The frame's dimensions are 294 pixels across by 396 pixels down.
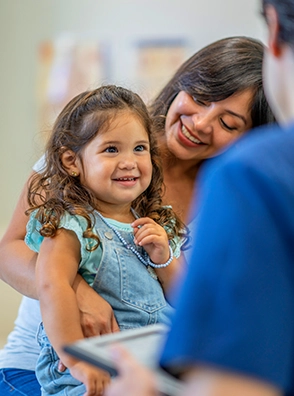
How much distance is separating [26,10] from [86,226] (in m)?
2.68

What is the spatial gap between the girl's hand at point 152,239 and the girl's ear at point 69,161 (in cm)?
18

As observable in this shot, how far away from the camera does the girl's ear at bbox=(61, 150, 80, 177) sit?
5.09 ft

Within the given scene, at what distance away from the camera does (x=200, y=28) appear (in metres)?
3.81

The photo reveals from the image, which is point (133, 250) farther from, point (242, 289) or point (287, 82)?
point (242, 289)

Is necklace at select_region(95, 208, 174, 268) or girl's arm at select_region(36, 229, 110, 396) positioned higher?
necklace at select_region(95, 208, 174, 268)

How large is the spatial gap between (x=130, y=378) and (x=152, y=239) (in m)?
0.74

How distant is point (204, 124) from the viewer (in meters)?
1.87

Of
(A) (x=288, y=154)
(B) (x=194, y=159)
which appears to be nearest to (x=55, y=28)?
(B) (x=194, y=159)

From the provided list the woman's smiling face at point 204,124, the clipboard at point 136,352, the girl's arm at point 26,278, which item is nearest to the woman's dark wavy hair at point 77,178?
the girl's arm at point 26,278

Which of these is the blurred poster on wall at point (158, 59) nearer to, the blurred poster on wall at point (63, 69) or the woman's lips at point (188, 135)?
the blurred poster on wall at point (63, 69)

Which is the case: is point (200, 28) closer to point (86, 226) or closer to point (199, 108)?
point (199, 108)

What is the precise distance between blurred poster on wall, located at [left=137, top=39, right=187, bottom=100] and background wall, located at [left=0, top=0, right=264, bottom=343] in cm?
4

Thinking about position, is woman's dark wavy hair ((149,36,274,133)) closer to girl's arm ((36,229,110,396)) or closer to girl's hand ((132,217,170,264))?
girl's hand ((132,217,170,264))

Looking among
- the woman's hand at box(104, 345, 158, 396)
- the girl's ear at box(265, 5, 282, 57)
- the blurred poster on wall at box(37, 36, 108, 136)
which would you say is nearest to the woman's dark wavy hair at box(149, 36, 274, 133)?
the girl's ear at box(265, 5, 282, 57)
